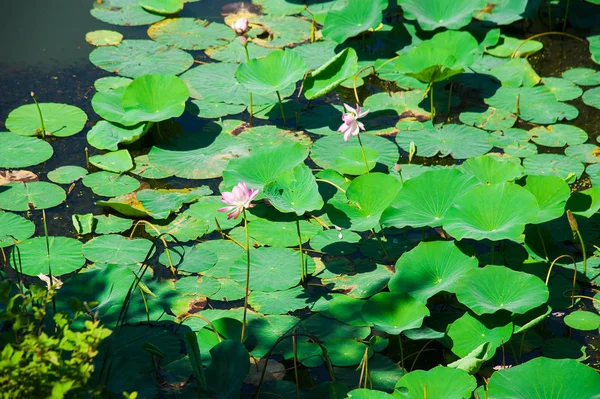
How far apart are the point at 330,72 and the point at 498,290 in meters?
1.75

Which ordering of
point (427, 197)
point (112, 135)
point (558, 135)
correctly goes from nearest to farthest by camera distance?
1. point (427, 197)
2. point (112, 135)
3. point (558, 135)

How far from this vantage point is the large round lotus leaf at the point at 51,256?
2.84 m

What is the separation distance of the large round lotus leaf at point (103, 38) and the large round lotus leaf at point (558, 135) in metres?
2.52

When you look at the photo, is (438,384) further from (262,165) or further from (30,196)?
(30,196)

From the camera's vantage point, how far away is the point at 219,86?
4051mm

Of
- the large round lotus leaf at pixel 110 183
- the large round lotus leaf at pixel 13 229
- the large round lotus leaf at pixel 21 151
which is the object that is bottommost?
the large round lotus leaf at pixel 13 229

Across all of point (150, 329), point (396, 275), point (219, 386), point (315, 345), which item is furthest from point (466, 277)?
point (150, 329)

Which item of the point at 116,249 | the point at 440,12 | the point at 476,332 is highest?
the point at 440,12

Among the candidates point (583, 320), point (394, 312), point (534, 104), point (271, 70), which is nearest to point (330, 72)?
point (271, 70)

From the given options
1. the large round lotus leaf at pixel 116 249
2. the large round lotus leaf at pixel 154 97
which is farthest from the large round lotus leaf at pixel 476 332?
the large round lotus leaf at pixel 154 97

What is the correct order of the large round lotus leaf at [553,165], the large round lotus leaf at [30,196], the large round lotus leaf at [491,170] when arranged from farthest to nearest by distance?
the large round lotus leaf at [553,165] < the large round lotus leaf at [30,196] < the large round lotus leaf at [491,170]

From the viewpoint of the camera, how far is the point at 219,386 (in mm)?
2160

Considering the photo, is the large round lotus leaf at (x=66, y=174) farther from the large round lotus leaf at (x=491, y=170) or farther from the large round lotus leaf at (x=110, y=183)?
the large round lotus leaf at (x=491, y=170)

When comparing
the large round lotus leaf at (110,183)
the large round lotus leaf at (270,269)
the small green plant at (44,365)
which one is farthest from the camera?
the large round lotus leaf at (110,183)
